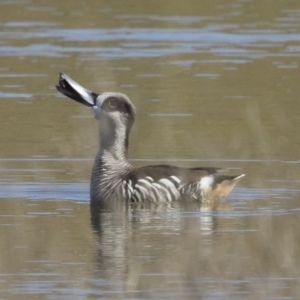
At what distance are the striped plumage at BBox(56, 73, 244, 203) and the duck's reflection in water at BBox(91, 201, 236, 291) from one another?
117 millimetres

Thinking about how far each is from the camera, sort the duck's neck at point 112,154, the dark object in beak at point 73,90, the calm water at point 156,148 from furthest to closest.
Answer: the duck's neck at point 112,154 → the dark object in beak at point 73,90 → the calm water at point 156,148

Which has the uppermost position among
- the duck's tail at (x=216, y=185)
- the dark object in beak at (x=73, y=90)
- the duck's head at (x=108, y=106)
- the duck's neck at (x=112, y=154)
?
the dark object in beak at (x=73, y=90)

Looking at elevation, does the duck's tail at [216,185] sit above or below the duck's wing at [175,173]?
below

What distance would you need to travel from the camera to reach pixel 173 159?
1388cm

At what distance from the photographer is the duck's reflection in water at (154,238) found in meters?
9.49

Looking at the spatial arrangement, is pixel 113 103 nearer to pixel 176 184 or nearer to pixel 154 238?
pixel 176 184

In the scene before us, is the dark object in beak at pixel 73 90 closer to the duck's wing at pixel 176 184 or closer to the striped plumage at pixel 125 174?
the striped plumage at pixel 125 174

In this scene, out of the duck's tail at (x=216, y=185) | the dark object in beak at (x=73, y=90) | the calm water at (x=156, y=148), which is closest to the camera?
the calm water at (x=156, y=148)

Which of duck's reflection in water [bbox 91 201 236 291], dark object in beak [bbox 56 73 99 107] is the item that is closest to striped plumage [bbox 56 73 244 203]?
dark object in beak [bbox 56 73 99 107]

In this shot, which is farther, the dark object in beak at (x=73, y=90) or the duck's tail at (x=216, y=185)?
the dark object in beak at (x=73, y=90)

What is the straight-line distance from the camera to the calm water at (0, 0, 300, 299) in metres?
9.44

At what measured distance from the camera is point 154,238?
35.3ft

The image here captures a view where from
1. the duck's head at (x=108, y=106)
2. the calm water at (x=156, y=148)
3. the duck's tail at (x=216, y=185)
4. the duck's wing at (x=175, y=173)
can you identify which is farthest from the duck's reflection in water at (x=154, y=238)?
the duck's head at (x=108, y=106)

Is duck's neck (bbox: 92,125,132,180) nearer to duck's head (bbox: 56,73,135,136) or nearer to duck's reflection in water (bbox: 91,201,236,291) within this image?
duck's head (bbox: 56,73,135,136)
